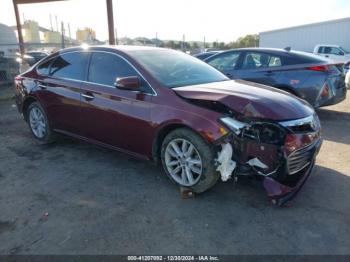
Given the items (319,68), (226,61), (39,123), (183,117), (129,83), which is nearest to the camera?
(183,117)

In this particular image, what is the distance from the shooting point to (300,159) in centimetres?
355

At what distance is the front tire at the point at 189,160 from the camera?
3555 millimetres

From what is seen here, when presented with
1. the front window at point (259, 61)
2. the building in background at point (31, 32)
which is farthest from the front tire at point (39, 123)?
the building in background at point (31, 32)

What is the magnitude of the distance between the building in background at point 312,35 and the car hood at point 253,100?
91.1ft

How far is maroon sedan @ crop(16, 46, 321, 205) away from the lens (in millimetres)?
3414

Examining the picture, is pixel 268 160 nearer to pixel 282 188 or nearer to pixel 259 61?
pixel 282 188

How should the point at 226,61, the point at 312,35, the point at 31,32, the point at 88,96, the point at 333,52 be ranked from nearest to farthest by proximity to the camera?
the point at 88,96
the point at 226,61
the point at 333,52
the point at 312,35
the point at 31,32

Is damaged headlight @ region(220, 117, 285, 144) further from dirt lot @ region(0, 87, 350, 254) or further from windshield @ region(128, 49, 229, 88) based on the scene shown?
windshield @ region(128, 49, 229, 88)

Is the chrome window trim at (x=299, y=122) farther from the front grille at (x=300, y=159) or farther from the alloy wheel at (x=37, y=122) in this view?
the alloy wheel at (x=37, y=122)

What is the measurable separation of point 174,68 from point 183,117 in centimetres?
105

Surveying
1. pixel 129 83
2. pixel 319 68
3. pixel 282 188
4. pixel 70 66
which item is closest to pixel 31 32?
pixel 70 66

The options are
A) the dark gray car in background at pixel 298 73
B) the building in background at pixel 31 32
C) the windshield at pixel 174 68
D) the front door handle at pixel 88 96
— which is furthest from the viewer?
the building in background at pixel 31 32

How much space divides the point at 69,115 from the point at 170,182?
6.34ft

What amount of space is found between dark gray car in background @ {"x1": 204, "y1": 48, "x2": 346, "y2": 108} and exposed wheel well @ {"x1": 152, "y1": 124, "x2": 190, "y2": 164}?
381 cm
